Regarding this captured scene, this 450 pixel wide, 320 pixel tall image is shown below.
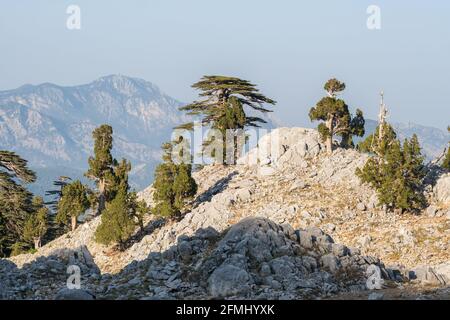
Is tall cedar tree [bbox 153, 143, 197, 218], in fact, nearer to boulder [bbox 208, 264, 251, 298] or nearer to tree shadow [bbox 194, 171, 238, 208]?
tree shadow [bbox 194, 171, 238, 208]

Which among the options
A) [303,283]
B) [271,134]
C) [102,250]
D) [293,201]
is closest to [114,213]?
[102,250]

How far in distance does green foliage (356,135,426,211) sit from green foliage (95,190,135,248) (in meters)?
21.5

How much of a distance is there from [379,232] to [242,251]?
18543mm

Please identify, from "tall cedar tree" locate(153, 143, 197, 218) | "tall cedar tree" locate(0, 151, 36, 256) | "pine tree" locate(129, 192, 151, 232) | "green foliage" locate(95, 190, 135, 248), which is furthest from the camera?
"pine tree" locate(129, 192, 151, 232)

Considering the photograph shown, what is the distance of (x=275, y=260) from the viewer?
1403 inches

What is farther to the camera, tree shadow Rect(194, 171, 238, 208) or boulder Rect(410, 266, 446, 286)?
tree shadow Rect(194, 171, 238, 208)

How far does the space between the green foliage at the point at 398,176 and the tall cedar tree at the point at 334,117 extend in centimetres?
965

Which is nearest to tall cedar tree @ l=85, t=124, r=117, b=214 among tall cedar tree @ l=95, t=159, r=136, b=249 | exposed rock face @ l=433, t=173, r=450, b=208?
tall cedar tree @ l=95, t=159, r=136, b=249

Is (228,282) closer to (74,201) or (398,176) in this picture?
(398,176)

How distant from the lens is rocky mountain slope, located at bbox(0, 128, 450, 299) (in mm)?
34031

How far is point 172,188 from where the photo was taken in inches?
2362

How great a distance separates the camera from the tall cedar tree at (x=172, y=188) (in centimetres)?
5953

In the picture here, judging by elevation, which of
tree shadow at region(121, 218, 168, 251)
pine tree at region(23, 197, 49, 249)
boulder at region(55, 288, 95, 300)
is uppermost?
boulder at region(55, 288, 95, 300)

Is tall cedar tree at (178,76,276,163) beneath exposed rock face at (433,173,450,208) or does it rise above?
above
